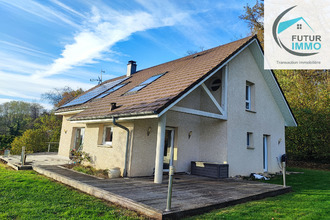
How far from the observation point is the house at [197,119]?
307 inches

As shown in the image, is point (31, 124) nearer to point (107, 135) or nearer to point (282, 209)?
point (107, 135)

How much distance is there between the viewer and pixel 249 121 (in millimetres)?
11000

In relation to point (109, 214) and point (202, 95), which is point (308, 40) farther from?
point (109, 214)

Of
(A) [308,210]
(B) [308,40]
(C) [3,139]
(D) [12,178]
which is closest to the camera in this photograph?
(A) [308,210]

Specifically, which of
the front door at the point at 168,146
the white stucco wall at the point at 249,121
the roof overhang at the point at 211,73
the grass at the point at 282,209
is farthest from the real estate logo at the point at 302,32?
the grass at the point at 282,209

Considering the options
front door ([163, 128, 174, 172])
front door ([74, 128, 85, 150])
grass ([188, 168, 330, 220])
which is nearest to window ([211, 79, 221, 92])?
front door ([163, 128, 174, 172])

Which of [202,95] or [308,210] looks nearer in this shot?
[308,210]

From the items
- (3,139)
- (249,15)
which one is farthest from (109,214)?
(3,139)

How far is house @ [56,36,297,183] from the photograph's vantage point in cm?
779

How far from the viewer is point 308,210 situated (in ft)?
16.6

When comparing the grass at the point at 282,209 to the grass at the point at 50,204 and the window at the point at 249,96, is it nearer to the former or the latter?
the grass at the point at 50,204

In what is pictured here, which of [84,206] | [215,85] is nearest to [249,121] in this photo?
[215,85]

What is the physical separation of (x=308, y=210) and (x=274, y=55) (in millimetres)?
19899

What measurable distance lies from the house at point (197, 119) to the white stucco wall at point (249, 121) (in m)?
0.04
